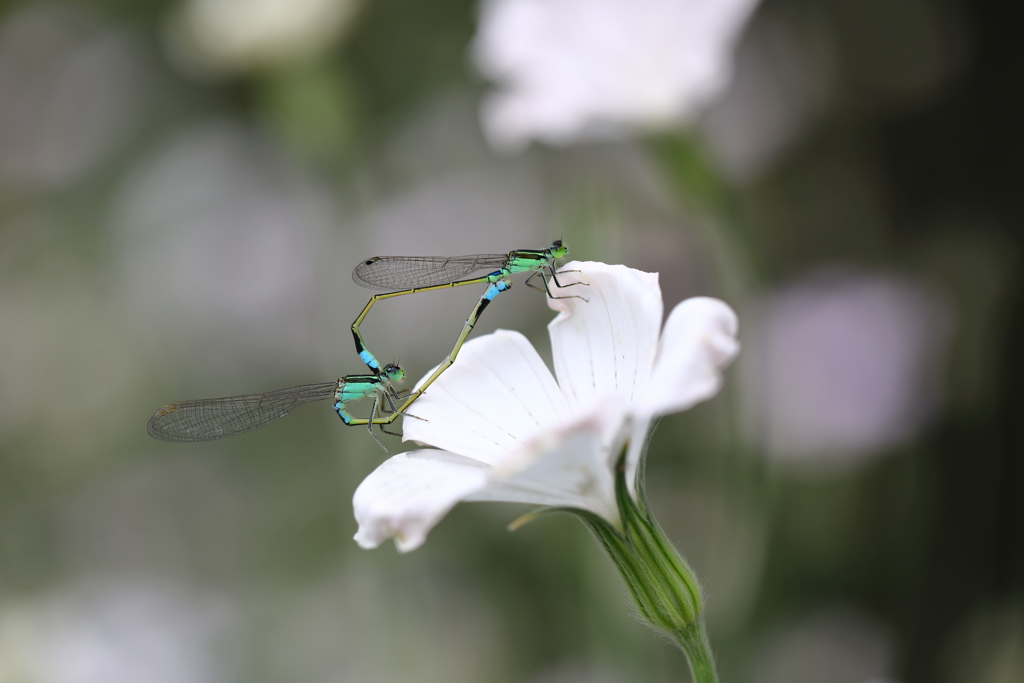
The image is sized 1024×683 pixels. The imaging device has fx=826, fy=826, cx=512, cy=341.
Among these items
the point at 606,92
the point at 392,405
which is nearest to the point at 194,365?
the point at 606,92

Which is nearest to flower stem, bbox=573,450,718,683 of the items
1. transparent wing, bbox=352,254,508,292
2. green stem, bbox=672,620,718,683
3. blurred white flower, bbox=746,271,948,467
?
green stem, bbox=672,620,718,683

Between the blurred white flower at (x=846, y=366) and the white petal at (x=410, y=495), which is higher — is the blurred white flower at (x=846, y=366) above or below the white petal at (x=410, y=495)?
below

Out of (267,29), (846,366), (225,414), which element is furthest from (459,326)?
(225,414)

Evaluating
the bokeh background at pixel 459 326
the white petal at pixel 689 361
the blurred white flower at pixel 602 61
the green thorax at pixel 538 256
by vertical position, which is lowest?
the bokeh background at pixel 459 326

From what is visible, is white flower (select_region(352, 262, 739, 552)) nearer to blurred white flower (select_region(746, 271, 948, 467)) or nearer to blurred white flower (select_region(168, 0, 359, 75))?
blurred white flower (select_region(746, 271, 948, 467))

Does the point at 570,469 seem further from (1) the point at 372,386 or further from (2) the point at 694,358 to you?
(1) the point at 372,386

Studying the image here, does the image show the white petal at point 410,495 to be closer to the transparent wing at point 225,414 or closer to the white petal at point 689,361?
the white petal at point 689,361

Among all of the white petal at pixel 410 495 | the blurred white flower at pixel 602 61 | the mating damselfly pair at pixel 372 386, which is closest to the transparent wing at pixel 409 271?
the mating damselfly pair at pixel 372 386
